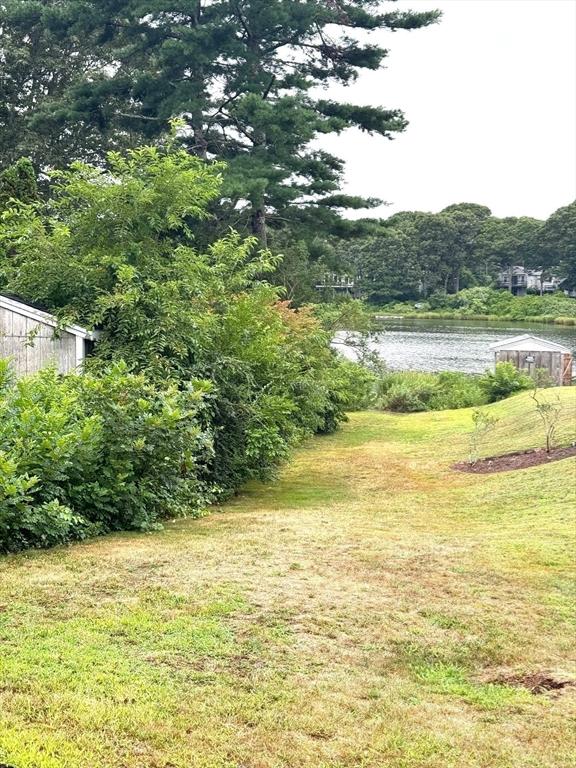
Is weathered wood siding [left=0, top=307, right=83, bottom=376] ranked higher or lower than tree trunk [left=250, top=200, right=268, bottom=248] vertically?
lower

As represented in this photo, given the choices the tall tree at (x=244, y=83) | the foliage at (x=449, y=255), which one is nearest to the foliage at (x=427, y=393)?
the tall tree at (x=244, y=83)

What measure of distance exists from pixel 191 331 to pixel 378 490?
362 cm

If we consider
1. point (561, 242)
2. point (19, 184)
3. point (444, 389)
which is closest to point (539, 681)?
point (19, 184)

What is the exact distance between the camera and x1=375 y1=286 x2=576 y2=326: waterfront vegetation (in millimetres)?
69644

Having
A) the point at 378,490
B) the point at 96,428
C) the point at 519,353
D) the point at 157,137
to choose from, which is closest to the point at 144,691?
the point at 96,428

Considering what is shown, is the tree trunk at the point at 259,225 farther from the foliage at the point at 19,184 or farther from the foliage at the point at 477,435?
the foliage at the point at 477,435

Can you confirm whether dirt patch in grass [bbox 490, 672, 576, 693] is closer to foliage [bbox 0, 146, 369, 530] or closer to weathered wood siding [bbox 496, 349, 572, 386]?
foliage [bbox 0, 146, 369, 530]

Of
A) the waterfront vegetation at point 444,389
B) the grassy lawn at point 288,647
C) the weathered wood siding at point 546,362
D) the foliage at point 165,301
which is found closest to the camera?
the grassy lawn at point 288,647

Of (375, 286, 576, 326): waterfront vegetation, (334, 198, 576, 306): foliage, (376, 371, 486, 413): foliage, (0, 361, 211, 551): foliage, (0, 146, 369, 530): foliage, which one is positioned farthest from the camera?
(334, 198, 576, 306): foliage

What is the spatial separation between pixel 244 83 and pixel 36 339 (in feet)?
54.0

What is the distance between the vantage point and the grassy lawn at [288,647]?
326cm

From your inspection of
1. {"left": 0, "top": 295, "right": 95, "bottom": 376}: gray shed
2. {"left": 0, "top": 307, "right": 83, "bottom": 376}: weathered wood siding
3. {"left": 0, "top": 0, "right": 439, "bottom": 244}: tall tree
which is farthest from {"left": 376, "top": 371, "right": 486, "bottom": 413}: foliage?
{"left": 0, "top": 307, "right": 83, "bottom": 376}: weathered wood siding

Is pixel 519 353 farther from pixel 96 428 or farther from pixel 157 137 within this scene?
pixel 96 428

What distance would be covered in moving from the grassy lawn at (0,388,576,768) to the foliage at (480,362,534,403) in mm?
14390
